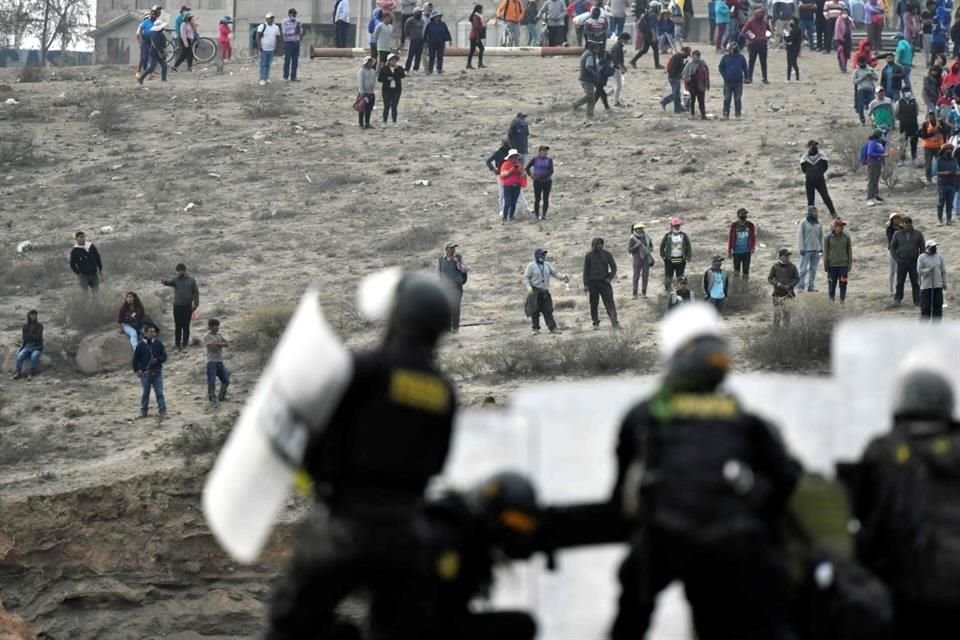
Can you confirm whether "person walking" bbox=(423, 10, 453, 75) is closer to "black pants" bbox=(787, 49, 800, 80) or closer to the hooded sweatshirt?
"black pants" bbox=(787, 49, 800, 80)

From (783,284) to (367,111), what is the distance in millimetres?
15431

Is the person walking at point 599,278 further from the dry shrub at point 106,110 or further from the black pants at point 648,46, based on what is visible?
the dry shrub at point 106,110

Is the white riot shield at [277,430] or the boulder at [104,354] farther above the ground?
the white riot shield at [277,430]

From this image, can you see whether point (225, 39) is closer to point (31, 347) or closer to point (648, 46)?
point (648, 46)

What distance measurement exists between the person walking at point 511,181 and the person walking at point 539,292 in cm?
335

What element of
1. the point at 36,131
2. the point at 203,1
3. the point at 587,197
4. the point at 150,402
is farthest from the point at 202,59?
the point at 150,402

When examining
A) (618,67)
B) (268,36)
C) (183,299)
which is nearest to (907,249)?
(183,299)

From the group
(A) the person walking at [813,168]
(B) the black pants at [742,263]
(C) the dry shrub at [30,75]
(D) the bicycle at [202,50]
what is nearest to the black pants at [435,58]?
(D) the bicycle at [202,50]

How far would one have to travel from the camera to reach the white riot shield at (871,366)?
652cm

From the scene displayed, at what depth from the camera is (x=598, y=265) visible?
81.4ft

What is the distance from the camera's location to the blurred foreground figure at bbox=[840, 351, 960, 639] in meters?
5.86

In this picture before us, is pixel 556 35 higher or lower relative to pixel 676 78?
higher

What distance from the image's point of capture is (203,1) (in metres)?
57.1

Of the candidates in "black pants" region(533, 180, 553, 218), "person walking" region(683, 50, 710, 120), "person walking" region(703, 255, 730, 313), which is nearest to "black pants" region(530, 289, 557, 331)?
"person walking" region(703, 255, 730, 313)
